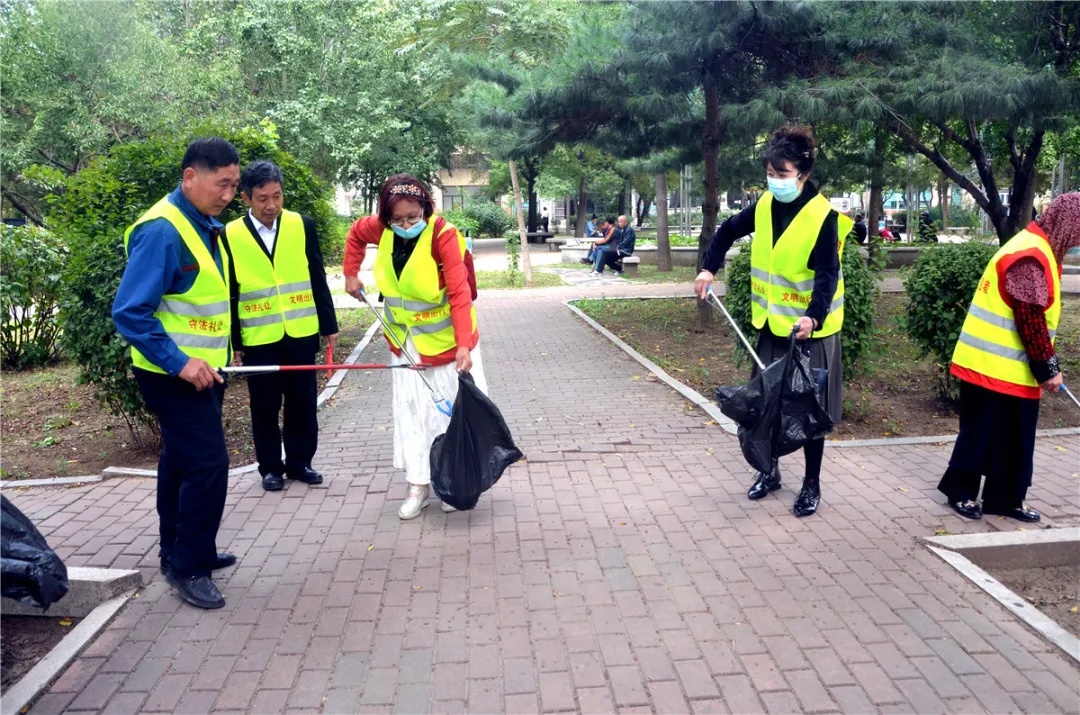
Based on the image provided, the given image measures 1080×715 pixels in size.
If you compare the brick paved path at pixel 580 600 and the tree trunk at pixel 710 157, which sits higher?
the tree trunk at pixel 710 157

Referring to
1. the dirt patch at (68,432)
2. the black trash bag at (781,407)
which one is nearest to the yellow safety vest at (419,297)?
the black trash bag at (781,407)

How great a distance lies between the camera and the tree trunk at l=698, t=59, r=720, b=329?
10.1 m

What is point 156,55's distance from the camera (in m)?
21.5

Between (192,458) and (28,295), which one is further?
(28,295)

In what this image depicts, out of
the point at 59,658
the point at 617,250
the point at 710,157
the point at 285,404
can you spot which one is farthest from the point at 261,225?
the point at 617,250

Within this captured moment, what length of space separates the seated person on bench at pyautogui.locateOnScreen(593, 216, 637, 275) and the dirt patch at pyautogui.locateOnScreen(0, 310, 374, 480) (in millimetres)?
11569

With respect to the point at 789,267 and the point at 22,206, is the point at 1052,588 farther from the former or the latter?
the point at 22,206

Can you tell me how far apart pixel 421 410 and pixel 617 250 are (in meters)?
15.8

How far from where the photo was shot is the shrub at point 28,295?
8961mm

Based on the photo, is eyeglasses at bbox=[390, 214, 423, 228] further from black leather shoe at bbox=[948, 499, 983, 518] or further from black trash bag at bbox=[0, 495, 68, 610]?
black leather shoe at bbox=[948, 499, 983, 518]

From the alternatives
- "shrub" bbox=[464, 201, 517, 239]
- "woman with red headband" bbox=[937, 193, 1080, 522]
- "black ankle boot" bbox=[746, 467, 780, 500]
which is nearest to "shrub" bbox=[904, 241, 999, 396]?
"woman with red headband" bbox=[937, 193, 1080, 522]

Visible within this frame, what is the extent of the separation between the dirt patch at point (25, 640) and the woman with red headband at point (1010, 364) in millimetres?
4356

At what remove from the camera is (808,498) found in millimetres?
4621

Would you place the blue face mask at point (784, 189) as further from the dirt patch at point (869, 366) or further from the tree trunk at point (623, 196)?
the tree trunk at point (623, 196)
